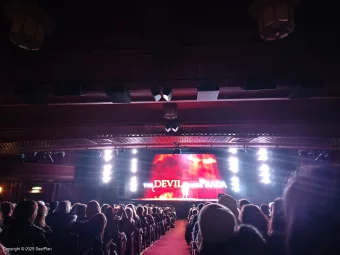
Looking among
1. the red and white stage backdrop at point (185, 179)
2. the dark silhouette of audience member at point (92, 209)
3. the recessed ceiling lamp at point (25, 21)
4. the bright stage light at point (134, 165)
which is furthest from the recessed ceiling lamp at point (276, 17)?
the bright stage light at point (134, 165)

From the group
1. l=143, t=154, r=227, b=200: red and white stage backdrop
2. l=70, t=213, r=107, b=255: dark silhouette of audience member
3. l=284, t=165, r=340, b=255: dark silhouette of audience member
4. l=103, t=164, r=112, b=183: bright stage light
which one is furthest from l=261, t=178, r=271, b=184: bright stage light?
l=284, t=165, r=340, b=255: dark silhouette of audience member

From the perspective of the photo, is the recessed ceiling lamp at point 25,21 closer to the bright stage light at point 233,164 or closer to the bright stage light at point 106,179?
the bright stage light at point 106,179

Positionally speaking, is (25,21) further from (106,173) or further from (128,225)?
(106,173)

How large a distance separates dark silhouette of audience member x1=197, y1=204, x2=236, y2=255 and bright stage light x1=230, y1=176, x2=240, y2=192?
57.8 feet

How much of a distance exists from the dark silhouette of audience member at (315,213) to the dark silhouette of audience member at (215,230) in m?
0.76

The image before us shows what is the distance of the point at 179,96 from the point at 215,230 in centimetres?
383

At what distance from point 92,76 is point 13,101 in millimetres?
2592

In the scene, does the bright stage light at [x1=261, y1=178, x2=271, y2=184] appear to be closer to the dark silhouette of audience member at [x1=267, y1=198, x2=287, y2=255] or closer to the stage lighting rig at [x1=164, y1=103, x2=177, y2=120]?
the stage lighting rig at [x1=164, y1=103, x2=177, y2=120]

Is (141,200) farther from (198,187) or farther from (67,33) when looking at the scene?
(67,33)

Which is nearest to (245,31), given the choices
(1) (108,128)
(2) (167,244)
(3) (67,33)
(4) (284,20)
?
(4) (284,20)

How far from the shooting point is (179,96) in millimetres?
5426

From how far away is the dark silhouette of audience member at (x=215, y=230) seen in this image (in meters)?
1.89

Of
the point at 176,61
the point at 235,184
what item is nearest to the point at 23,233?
the point at 176,61

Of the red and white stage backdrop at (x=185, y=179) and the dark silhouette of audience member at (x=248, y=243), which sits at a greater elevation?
the red and white stage backdrop at (x=185, y=179)
